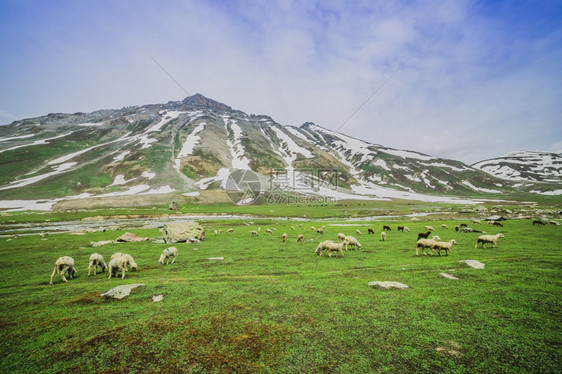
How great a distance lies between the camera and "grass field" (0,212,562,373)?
7148 millimetres

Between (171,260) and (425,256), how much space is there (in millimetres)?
23878

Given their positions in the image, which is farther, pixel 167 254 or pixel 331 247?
pixel 331 247

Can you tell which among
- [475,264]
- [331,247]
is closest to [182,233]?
[331,247]

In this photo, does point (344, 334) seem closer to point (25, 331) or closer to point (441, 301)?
point (441, 301)

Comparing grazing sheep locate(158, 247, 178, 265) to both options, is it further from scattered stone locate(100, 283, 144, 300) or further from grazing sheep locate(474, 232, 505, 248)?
grazing sheep locate(474, 232, 505, 248)

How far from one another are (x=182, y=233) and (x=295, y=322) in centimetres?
2805

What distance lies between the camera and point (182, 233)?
33.3 metres

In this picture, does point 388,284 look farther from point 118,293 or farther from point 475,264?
point 118,293

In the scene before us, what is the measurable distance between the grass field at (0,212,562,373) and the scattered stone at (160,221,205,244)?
50.7 feet

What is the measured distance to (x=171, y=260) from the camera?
22266 mm

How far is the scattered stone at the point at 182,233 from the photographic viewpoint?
107ft

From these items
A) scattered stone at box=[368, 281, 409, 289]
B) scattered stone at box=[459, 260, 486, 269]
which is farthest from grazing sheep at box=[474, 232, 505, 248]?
scattered stone at box=[368, 281, 409, 289]

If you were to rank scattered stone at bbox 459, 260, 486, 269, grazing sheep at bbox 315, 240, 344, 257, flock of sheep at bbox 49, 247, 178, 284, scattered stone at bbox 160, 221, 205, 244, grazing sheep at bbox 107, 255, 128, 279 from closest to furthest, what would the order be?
scattered stone at bbox 459, 260, 486, 269 < flock of sheep at bbox 49, 247, 178, 284 < grazing sheep at bbox 107, 255, 128, 279 < grazing sheep at bbox 315, 240, 344, 257 < scattered stone at bbox 160, 221, 205, 244

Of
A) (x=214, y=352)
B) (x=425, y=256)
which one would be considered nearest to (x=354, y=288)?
(x=214, y=352)
